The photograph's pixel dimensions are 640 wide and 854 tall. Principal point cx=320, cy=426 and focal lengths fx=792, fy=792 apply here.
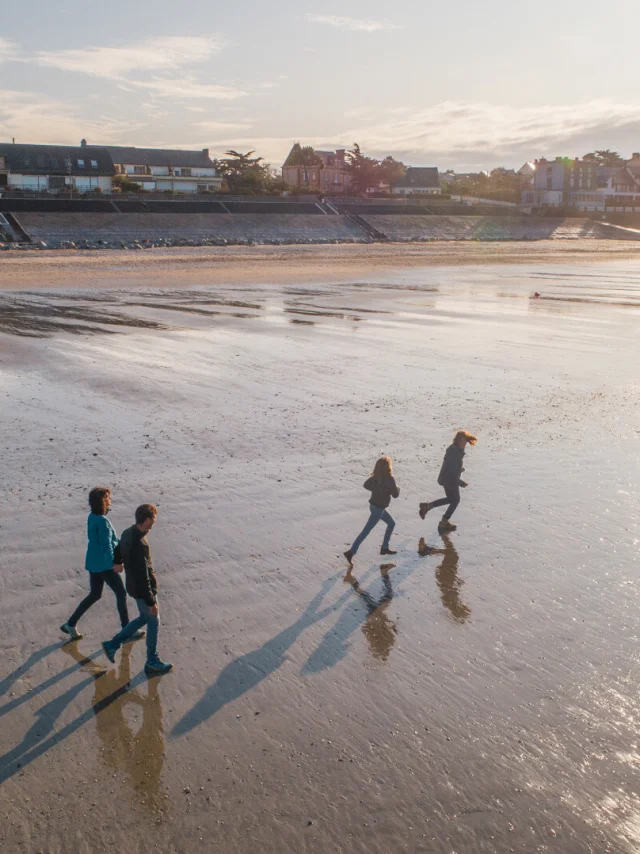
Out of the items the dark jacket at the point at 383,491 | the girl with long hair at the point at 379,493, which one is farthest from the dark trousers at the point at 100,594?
the dark jacket at the point at 383,491

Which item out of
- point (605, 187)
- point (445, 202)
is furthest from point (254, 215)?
point (605, 187)

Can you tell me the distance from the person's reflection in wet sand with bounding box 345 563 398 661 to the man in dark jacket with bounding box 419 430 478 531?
59.0 inches

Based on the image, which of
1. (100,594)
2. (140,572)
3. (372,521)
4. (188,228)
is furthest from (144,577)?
(188,228)

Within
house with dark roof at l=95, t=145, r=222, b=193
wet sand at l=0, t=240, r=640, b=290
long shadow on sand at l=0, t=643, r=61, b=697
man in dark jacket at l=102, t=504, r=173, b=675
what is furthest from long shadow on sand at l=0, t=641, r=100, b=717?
house with dark roof at l=95, t=145, r=222, b=193

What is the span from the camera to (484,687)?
242 inches

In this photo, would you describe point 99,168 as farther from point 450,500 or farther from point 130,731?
point 130,731

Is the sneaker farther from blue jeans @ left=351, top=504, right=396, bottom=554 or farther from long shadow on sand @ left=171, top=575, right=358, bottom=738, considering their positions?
blue jeans @ left=351, top=504, right=396, bottom=554

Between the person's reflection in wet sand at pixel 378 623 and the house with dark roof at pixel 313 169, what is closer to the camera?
the person's reflection in wet sand at pixel 378 623

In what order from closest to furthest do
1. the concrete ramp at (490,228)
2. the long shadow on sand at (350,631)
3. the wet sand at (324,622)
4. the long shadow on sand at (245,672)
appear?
the wet sand at (324,622) → the long shadow on sand at (245,672) → the long shadow on sand at (350,631) → the concrete ramp at (490,228)

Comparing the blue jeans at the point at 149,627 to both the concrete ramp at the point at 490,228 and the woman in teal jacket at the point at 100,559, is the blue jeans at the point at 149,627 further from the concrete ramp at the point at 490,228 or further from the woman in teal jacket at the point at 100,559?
the concrete ramp at the point at 490,228

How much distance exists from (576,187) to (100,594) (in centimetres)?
13658

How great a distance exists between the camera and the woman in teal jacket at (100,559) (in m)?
6.68

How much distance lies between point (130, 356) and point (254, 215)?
197 feet

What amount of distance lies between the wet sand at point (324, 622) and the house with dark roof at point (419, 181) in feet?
383
